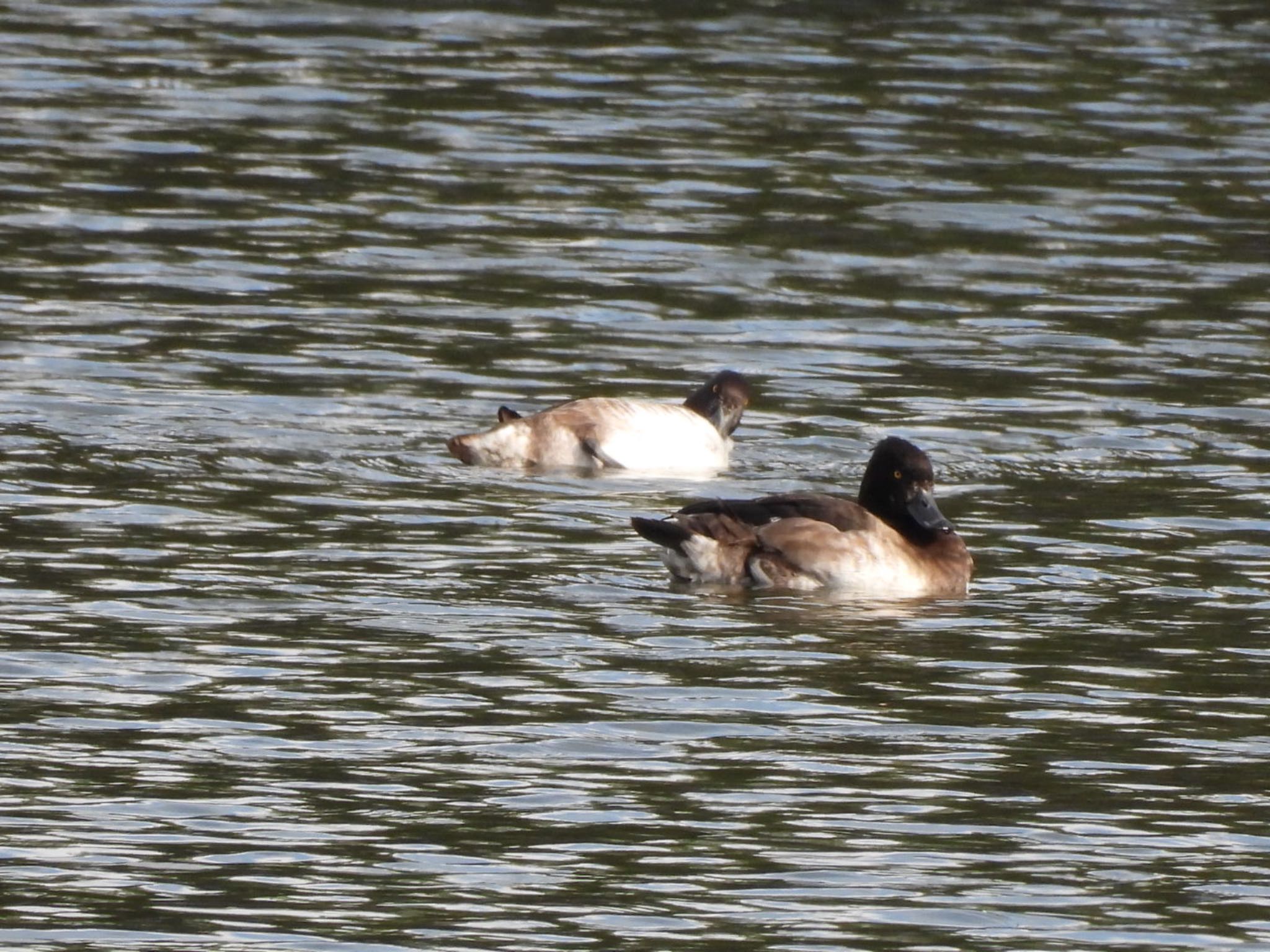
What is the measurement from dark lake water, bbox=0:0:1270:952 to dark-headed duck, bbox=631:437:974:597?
6.3 inches

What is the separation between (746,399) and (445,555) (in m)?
3.33

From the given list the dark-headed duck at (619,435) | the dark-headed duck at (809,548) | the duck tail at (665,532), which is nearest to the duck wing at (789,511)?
the dark-headed duck at (809,548)

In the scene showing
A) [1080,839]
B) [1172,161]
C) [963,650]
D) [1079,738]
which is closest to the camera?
[1080,839]

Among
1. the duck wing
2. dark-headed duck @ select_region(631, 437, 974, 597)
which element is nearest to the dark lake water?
dark-headed duck @ select_region(631, 437, 974, 597)

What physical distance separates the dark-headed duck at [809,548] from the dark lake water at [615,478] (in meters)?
0.16

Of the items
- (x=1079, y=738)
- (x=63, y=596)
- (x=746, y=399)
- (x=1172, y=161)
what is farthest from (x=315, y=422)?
(x=1172, y=161)

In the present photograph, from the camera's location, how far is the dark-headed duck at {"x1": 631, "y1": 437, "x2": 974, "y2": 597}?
1292 centimetres

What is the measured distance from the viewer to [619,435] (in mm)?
15328

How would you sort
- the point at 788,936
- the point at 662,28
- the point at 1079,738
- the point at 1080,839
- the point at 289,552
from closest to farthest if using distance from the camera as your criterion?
the point at 788,936 < the point at 1080,839 < the point at 1079,738 < the point at 289,552 < the point at 662,28

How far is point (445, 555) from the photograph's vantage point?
1309cm

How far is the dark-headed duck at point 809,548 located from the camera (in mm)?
12922

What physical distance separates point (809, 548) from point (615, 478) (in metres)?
2.67

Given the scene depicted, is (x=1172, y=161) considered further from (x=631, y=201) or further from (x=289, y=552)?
(x=289, y=552)

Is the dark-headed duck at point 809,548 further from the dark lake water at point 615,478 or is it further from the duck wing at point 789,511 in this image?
the dark lake water at point 615,478
